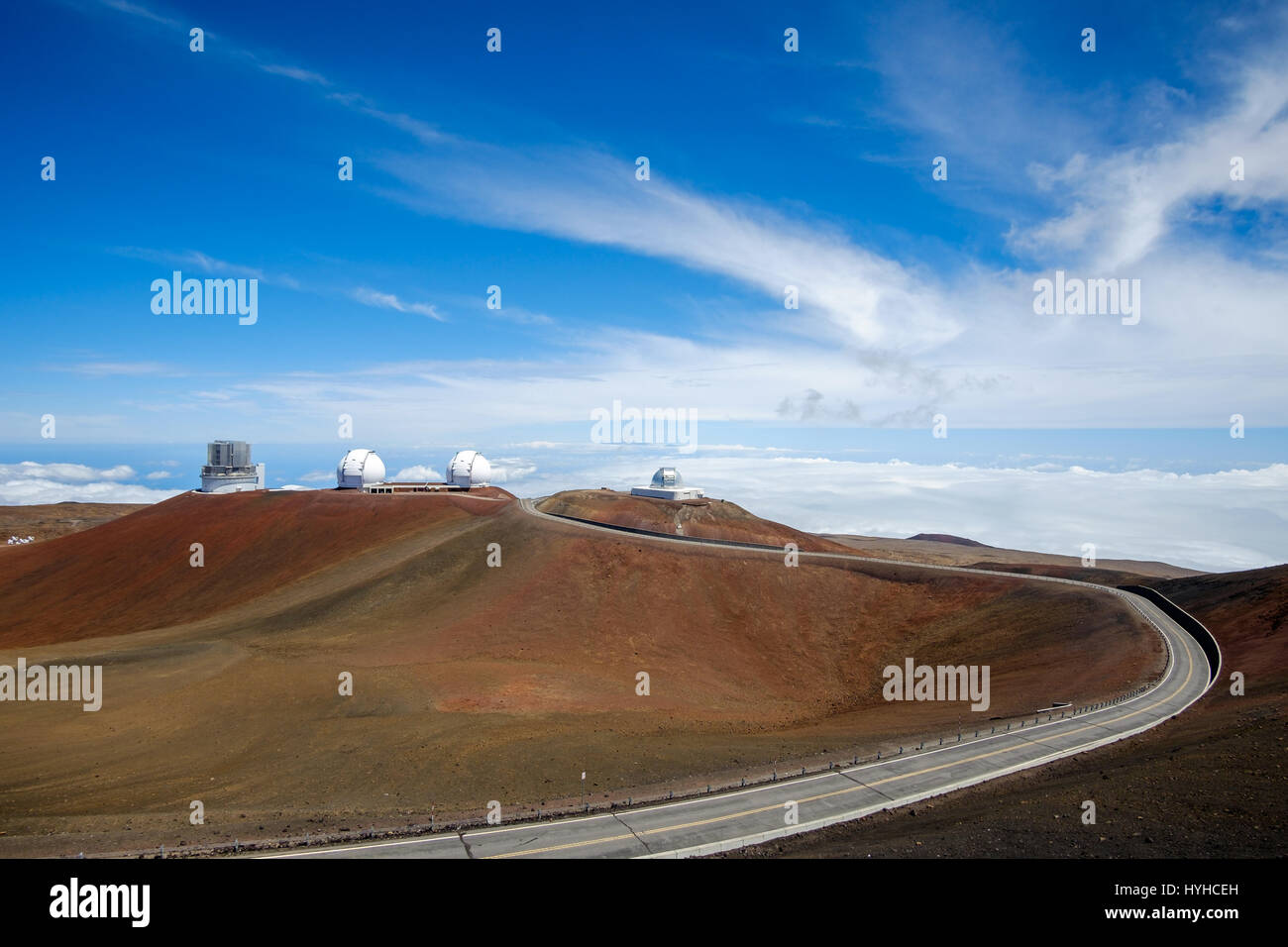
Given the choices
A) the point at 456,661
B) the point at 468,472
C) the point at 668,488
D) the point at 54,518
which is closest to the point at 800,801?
the point at 456,661

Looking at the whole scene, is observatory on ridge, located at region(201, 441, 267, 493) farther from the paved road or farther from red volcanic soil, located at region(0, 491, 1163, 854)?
the paved road

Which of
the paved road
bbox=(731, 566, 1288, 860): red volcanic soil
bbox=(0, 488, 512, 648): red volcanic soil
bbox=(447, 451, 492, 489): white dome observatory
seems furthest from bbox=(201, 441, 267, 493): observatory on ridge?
bbox=(731, 566, 1288, 860): red volcanic soil

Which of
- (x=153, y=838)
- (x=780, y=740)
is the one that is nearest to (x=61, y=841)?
(x=153, y=838)

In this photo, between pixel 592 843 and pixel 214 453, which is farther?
pixel 214 453

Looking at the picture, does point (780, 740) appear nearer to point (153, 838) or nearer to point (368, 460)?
point (153, 838)

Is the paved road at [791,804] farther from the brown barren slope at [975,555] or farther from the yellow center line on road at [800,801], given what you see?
the brown barren slope at [975,555]

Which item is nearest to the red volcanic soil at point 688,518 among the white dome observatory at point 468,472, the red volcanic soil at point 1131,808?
the white dome observatory at point 468,472
